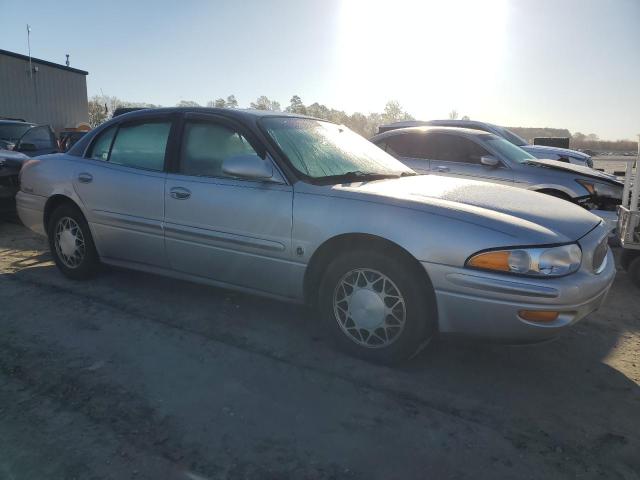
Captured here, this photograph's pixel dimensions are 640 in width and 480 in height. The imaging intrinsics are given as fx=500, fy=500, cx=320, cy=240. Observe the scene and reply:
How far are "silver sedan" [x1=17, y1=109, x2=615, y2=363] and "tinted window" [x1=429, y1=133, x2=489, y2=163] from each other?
10.3ft

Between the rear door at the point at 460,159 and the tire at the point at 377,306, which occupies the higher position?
the rear door at the point at 460,159

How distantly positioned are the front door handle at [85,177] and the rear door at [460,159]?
14.8ft

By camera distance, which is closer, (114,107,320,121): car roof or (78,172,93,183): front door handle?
(114,107,320,121): car roof

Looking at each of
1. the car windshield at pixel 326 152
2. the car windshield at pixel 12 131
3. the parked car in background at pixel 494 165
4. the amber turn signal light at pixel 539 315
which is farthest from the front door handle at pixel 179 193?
the car windshield at pixel 12 131

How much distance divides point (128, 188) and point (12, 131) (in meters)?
7.35

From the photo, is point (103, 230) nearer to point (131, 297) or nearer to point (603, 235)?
point (131, 297)

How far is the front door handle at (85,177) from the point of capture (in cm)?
431

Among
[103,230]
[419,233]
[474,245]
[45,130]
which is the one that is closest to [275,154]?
[419,233]

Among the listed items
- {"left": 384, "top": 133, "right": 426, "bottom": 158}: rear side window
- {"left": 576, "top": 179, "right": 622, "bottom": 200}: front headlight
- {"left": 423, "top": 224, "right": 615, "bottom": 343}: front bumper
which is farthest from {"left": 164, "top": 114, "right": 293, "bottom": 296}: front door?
{"left": 576, "top": 179, "right": 622, "bottom": 200}: front headlight

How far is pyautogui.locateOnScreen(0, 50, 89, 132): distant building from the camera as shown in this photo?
956 inches

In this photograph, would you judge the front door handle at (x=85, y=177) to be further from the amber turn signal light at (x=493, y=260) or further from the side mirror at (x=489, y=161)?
the side mirror at (x=489, y=161)

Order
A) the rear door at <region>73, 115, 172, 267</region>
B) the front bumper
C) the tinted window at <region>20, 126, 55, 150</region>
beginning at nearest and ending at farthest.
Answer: the front bumper, the rear door at <region>73, 115, 172, 267</region>, the tinted window at <region>20, 126, 55, 150</region>

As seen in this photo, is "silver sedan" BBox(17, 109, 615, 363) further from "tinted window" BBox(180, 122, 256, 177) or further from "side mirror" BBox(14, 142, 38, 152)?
"side mirror" BBox(14, 142, 38, 152)

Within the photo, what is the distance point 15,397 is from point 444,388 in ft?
7.65
